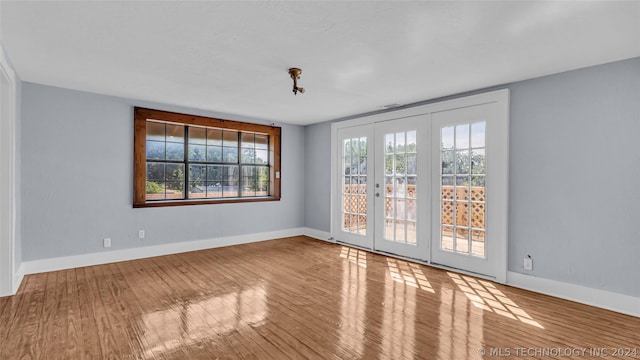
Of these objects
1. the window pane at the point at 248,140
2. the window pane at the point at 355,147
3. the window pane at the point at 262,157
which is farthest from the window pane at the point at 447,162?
the window pane at the point at 248,140

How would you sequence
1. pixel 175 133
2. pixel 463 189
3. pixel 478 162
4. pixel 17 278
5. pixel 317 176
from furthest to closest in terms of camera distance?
pixel 317 176
pixel 175 133
pixel 463 189
pixel 478 162
pixel 17 278

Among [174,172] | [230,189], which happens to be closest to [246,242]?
[230,189]

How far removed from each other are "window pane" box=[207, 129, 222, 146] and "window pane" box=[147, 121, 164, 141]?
0.77 meters

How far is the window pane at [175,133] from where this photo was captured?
5102 millimetres

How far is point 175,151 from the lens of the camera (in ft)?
17.0

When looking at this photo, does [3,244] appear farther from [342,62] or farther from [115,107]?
[342,62]

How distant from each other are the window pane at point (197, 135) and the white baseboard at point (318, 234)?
9.11ft

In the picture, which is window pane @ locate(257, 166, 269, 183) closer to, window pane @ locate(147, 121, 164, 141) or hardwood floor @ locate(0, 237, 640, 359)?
window pane @ locate(147, 121, 164, 141)

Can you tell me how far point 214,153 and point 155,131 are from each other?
1019 mm

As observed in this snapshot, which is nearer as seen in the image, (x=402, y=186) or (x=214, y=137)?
(x=402, y=186)

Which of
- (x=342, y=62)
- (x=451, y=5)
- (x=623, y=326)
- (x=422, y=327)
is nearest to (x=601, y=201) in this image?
(x=623, y=326)

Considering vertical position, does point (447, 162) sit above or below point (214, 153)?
below

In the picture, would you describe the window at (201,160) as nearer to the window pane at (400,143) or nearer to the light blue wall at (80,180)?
the light blue wall at (80,180)

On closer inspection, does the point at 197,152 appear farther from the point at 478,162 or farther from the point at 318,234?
the point at 478,162
